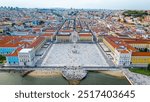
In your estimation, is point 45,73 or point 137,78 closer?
point 137,78

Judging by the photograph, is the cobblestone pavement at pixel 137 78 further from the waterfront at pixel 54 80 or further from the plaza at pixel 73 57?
the plaza at pixel 73 57

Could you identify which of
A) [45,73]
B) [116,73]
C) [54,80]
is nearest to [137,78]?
[116,73]

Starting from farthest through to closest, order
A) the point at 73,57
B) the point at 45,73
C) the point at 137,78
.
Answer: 1. the point at 73,57
2. the point at 45,73
3. the point at 137,78

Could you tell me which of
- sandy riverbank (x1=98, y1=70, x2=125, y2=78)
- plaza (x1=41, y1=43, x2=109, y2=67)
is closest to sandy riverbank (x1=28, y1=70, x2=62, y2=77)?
plaza (x1=41, y1=43, x2=109, y2=67)

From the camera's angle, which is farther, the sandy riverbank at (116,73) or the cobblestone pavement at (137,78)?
the sandy riverbank at (116,73)

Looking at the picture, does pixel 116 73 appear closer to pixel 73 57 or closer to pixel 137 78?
pixel 137 78

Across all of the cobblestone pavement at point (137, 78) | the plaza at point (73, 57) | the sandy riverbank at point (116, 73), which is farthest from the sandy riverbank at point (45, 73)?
the cobblestone pavement at point (137, 78)

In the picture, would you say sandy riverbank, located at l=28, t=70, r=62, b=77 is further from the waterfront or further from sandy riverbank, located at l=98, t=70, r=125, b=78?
sandy riverbank, located at l=98, t=70, r=125, b=78

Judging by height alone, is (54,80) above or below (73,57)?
below

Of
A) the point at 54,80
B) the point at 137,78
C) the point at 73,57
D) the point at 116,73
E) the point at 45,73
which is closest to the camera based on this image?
the point at 54,80
